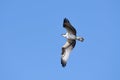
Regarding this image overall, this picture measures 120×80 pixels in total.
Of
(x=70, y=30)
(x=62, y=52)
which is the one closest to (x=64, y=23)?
(x=70, y=30)

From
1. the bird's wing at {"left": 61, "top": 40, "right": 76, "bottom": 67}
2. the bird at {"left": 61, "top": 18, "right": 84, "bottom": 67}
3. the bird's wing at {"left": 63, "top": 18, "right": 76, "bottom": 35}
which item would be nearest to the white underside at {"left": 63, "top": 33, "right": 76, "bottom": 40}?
the bird at {"left": 61, "top": 18, "right": 84, "bottom": 67}

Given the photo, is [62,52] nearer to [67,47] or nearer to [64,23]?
[67,47]

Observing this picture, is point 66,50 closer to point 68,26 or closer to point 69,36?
point 69,36

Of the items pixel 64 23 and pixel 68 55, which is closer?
pixel 64 23

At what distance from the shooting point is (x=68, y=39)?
91.6ft

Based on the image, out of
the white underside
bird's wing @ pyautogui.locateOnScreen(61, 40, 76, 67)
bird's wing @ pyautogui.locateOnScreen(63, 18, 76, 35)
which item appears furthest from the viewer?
bird's wing @ pyautogui.locateOnScreen(61, 40, 76, 67)

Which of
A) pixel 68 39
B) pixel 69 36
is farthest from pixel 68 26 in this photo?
pixel 68 39

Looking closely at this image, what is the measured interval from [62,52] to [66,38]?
5.28 feet

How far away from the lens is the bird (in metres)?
27.0

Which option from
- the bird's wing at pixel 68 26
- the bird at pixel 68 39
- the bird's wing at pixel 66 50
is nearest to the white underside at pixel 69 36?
the bird at pixel 68 39

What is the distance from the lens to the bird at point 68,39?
26969 mm

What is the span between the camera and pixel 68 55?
28.9 metres

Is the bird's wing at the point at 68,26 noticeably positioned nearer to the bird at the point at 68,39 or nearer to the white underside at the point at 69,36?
the bird at the point at 68,39

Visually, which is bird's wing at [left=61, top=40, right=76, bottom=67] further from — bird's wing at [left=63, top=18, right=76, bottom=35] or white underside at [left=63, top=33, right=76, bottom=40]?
bird's wing at [left=63, top=18, right=76, bottom=35]
